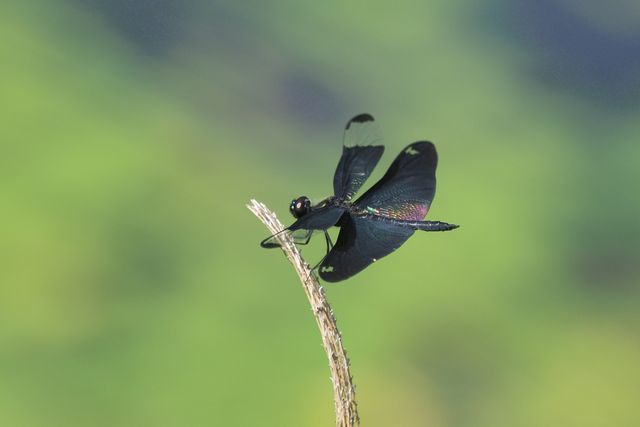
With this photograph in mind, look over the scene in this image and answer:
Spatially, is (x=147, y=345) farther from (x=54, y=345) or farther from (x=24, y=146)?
(x=24, y=146)

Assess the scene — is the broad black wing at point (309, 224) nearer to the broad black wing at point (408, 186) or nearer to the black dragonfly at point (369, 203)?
the black dragonfly at point (369, 203)

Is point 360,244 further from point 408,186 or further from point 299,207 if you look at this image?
point 408,186

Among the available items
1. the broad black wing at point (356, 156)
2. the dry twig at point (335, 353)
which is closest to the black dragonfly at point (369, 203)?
the broad black wing at point (356, 156)

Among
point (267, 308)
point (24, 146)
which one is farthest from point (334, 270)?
point (24, 146)

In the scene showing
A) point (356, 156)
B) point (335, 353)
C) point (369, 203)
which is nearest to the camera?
point (335, 353)

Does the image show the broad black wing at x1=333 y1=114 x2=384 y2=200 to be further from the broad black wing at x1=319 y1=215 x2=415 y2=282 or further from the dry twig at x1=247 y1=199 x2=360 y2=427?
the dry twig at x1=247 y1=199 x2=360 y2=427

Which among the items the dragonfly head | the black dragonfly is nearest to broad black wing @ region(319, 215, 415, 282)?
A: the black dragonfly

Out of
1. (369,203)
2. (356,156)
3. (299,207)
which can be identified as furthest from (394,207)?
(299,207)
